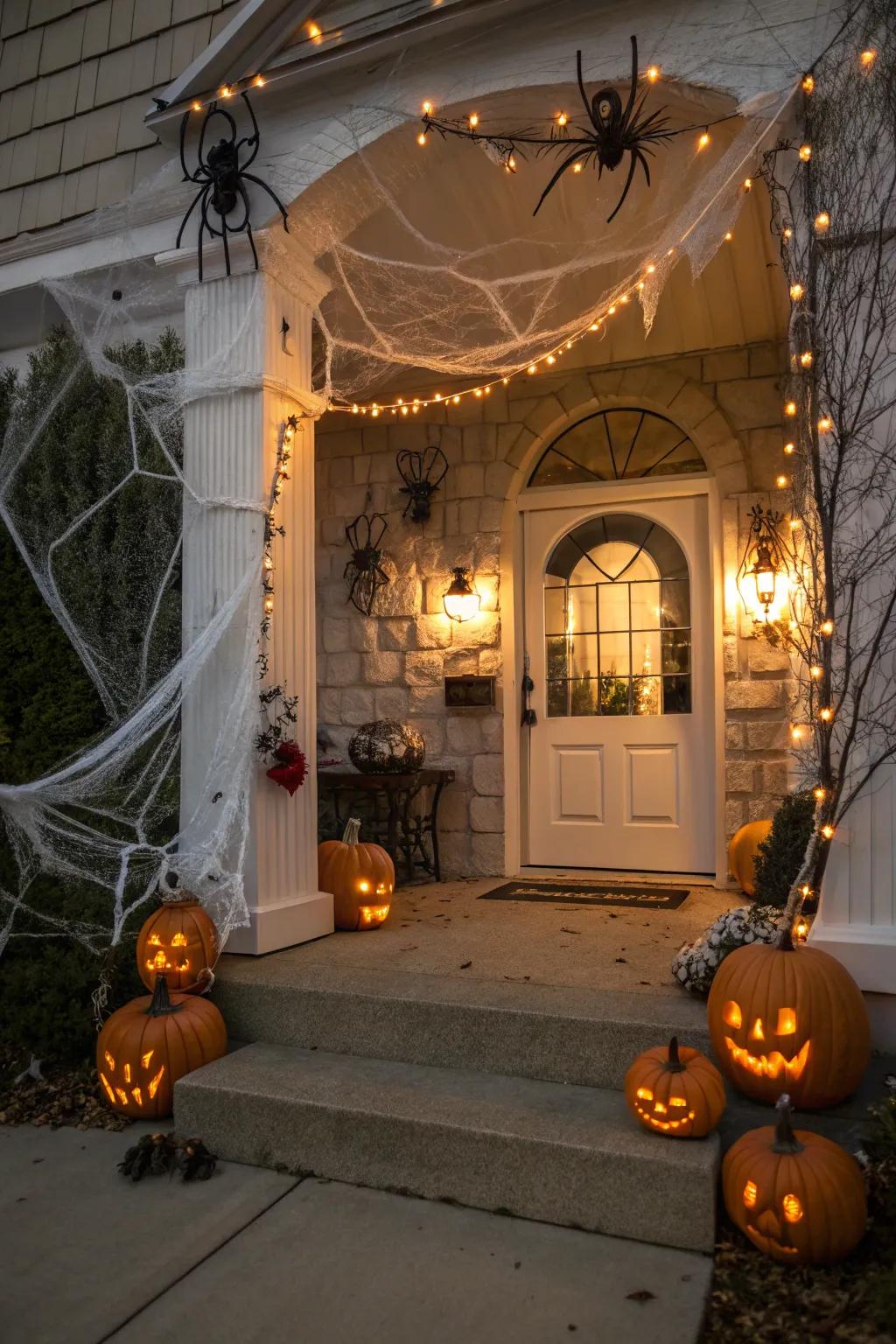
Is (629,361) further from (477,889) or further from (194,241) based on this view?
(477,889)

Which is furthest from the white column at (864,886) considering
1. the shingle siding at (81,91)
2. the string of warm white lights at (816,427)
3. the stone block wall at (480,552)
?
the shingle siding at (81,91)

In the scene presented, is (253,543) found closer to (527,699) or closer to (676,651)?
(527,699)

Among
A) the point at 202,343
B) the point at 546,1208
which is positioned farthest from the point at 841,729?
the point at 202,343

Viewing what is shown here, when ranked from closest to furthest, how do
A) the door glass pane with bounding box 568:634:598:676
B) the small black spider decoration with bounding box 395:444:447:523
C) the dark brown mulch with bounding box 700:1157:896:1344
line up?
1. the dark brown mulch with bounding box 700:1157:896:1344
2. the door glass pane with bounding box 568:634:598:676
3. the small black spider decoration with bounding box 395:444:447:523

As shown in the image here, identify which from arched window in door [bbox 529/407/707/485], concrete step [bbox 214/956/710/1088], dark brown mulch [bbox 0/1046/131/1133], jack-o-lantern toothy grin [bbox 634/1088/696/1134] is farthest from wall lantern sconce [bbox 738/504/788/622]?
dark brown mulch [bbox 0/1046/131/1133]

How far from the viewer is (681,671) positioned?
5.12 m

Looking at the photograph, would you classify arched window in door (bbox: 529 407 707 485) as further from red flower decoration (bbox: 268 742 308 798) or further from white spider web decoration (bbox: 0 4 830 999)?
red flower decoration (bbox: 268 742 308 798)

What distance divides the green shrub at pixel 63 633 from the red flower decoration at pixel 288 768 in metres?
0.40

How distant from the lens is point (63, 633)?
13.1 feet

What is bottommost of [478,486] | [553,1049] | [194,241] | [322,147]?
[553,1049]

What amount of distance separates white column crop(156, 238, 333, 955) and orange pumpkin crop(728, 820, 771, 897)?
1.94 meters

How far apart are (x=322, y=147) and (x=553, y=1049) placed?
320cm

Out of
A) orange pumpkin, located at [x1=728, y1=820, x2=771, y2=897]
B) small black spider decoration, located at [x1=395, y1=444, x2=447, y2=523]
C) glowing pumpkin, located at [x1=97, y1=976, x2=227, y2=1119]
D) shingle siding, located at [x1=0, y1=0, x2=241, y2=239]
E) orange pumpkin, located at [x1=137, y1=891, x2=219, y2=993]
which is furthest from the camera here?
small black spider decoration, located at [x1=395, y1=444, x2=447, y2=523]

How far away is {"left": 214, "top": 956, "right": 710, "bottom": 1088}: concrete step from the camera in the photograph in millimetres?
2764
